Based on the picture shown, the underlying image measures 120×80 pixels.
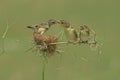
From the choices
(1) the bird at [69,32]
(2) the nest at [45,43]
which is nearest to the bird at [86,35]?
(1) the bird at [69,32]

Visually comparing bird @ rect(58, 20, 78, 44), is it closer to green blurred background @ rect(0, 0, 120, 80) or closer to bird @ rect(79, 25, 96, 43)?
bird @ rect(79, 25, 96, 43)

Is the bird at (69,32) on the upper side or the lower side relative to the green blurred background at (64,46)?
upper

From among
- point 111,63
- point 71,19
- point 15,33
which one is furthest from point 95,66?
point 71,19

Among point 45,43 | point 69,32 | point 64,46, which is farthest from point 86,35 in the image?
point 64,46

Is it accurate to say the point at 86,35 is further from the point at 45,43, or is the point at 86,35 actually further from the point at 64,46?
the point at 64,46

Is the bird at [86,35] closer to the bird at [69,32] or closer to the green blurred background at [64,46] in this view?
the bird at [69,32]

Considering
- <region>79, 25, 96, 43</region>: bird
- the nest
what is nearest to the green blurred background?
the nest
